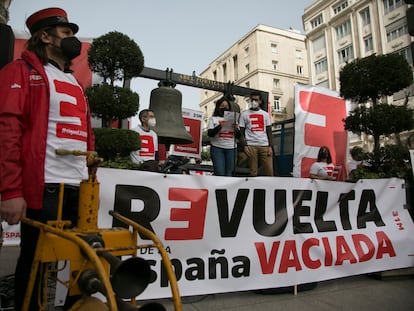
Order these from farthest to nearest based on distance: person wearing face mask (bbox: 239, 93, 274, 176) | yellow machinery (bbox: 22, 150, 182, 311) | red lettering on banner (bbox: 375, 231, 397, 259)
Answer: person wearing face mask (bbox: 239, 93, 274, 176) → red lettering on banner (bbox: 375, 231, 397, 259) → yellow machinery (bbox: 22, 150, 182, 311)

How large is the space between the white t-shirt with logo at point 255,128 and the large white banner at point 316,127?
1.36m

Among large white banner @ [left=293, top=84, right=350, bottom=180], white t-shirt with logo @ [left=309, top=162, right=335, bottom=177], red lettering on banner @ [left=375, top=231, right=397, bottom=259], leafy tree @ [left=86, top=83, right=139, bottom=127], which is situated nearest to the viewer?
leafy tree @ [left=86, top=83, right=139, bottom=127]

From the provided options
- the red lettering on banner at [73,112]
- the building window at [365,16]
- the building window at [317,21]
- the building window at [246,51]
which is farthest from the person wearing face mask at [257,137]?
the building window at [246,51]

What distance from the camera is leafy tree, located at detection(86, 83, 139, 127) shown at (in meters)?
3.04

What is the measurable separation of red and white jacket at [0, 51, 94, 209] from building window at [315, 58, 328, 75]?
36.6m

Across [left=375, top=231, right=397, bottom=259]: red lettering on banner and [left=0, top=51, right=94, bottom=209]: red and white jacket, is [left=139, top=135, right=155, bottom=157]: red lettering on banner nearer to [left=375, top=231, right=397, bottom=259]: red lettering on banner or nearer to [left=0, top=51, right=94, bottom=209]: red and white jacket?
[left=0, top=51, right=94, bottom=209]: red and white jacket

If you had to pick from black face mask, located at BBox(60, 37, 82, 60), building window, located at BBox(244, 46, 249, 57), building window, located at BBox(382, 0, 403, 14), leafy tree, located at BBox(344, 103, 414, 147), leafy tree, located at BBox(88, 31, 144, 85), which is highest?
building window, located at BBox(244, 46, 249, 57)

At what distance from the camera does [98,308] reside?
106cm

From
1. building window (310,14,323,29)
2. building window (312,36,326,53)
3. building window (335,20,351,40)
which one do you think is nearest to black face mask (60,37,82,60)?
building window (335,20,351,40)

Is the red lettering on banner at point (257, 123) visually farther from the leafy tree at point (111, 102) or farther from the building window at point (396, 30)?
the building window at point (396, 30)

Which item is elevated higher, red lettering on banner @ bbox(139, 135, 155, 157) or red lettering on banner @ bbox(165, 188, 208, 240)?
red lettering on banner @ bbox(139, 135, 155, 157)

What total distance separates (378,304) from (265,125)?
311cm

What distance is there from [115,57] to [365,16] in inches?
1349

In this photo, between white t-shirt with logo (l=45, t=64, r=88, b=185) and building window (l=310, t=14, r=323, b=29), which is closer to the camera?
white t-shirt with logo (l=45, t=64, r=88, b=185)
